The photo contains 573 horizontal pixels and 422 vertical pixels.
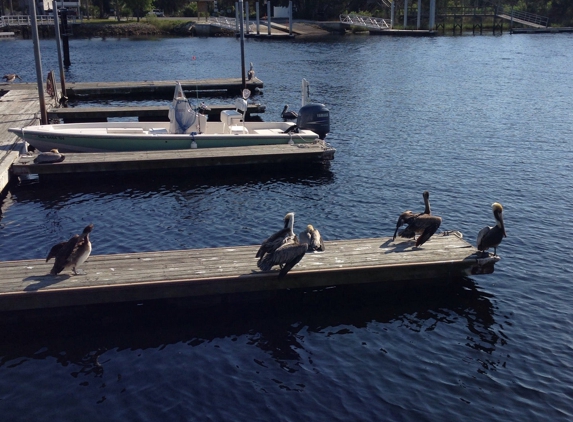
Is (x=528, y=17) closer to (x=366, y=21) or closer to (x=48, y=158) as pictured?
(x=366, y=21)

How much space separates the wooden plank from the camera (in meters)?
25.7

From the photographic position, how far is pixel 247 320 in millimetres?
15617

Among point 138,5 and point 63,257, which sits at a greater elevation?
point 138,5

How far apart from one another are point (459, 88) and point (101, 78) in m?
31.4

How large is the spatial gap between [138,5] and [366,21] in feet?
140

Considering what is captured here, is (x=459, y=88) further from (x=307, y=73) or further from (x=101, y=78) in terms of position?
(x=101, y=78)

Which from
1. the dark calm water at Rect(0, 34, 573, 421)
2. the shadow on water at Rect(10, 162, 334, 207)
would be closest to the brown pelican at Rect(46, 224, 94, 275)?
the dark calm water at Rect(0, 34, 573, 421)

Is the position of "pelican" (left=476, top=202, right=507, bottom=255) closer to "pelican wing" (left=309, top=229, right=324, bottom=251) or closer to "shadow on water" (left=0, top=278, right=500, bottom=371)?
"shadow on water" (left=0, top=278, right=500, bottom=371)

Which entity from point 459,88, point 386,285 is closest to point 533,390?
point 386,285

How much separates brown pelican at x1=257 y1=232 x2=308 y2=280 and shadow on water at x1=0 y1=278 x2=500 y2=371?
102cm

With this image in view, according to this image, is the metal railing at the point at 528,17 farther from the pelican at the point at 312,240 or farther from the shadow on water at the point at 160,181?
the pelican at the point at 312,240

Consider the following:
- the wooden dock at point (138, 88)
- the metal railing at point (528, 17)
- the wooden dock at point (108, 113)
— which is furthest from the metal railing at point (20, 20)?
the metal railing at point (528, 17)

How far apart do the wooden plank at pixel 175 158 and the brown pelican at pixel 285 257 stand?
1236cm

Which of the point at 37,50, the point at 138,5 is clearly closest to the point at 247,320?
the point at 37,50
